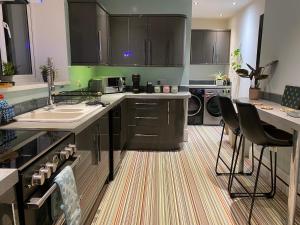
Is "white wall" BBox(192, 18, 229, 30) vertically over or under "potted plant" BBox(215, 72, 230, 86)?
over

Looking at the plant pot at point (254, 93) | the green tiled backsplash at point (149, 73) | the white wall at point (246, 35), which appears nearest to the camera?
the plant pot at point (254, 93)

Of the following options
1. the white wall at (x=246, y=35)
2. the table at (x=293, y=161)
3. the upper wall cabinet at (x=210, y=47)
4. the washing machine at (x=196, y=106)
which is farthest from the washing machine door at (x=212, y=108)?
the table at (x=293, y=161)

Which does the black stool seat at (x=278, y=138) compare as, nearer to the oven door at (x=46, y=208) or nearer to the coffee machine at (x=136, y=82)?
the oven door at (x=46, y=208)

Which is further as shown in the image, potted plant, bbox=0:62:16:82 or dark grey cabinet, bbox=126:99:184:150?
dark grey cabinet, bbox=126:99:184:150

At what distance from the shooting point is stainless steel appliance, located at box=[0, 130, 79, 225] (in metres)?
0.97

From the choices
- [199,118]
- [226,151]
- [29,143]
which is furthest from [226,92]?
[29,143]

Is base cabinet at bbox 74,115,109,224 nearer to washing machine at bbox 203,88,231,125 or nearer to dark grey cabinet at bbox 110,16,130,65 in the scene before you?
dark grey cabinet at bbox 110,16,130,65

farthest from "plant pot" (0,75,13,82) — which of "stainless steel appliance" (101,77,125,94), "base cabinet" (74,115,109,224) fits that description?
"stainless steel appliance" (101,77,125,94)

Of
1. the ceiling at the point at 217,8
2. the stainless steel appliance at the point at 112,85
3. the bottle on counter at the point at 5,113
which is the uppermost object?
the ceiling at the point at 217,8

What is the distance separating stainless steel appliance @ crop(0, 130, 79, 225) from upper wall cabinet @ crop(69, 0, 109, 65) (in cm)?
193

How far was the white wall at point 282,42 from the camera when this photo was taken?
2494 mm

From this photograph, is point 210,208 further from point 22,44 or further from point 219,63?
point 219,63

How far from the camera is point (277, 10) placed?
2.90 meters

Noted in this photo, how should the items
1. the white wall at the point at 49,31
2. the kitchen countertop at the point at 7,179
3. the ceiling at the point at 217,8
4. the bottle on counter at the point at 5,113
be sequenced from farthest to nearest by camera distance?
the ceiling at the point at 217,8 < the white wall at the point at 49,31 < the bottle on counter at the point at 5,113 < the kitchen countertop at the point at 7,179
